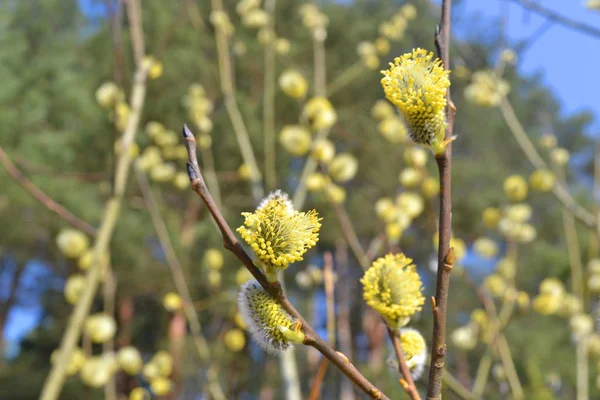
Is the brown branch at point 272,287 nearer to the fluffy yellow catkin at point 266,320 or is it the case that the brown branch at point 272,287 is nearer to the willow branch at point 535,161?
the fluffy yellow catkin at point 266,320

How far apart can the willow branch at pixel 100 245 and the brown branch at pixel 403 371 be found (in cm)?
46

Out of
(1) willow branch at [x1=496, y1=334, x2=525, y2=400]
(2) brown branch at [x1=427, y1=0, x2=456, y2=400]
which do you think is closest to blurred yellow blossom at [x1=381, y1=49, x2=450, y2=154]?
(2) brown branch at [x1=427, y1=0, x2=456, y2=400]

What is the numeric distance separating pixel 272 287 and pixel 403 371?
11 cm

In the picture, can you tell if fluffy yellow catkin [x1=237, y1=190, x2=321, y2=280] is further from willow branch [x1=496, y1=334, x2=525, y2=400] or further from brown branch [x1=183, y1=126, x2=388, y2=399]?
willow branch [x1=496, y1=334, x2=525, y2=400]

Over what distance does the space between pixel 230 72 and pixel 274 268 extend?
1139 mm

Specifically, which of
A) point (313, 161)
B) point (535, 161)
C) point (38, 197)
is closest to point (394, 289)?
point (38, 197)

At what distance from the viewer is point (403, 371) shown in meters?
0.30

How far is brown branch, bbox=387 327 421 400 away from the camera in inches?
10.5

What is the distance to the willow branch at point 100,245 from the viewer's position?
0.63m

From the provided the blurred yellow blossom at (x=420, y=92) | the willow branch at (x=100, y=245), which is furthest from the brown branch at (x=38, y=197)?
the blurred yellow blossom at (x=420, y=92)

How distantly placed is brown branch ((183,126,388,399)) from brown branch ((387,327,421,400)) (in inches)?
1.6

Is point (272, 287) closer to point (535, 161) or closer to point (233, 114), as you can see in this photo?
point (535, 161)

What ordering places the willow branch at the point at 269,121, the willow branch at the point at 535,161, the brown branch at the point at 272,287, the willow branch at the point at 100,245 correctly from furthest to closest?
the willow branch at the point at 269,121
the willow branch at the point at 535,161
the willow branch at the point at 100,245
the brown branch at the point at 272,287

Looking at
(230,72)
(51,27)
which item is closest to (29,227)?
(51,27)
